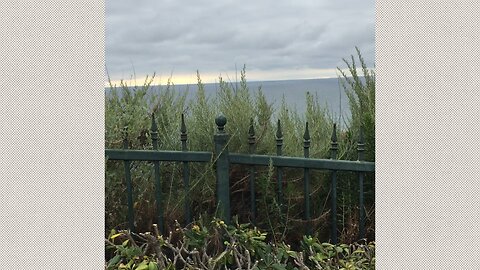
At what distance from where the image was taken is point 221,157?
2.99 m

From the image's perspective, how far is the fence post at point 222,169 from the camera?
2.95 m

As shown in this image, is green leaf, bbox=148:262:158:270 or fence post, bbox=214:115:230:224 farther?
fence post, bbox=214:115:230:224

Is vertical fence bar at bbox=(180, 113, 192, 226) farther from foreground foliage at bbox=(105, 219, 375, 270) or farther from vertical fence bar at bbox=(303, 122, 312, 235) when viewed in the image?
vertical fence bar at bbox=(303, 122, 312, 235)

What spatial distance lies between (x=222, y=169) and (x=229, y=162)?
0.20ft

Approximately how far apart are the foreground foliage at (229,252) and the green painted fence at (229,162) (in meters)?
0.21

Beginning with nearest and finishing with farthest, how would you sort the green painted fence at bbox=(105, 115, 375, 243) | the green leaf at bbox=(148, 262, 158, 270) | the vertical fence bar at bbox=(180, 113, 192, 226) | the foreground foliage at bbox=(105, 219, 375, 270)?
the green leaf at bbox=(148, 262, 158, 270), the foreground foliage at bbox=(105, 219, 375, 270), the green painted fence at bbox=(105, 115, 375, 243), the vertical fence bar at bbox=(180, 113, 192, 226)

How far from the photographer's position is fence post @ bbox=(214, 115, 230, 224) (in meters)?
2.95

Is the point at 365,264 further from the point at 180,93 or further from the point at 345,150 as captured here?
the point at 180,93

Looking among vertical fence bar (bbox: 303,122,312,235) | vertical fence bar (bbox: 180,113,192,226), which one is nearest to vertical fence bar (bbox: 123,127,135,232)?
vertical fence bar (bbox: 180,113,192,226)

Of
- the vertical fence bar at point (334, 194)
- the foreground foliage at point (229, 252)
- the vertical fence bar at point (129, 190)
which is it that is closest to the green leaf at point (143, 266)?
the foreground foliage at point (229, 252)

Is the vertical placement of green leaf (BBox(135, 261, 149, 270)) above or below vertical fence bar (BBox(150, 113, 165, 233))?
below

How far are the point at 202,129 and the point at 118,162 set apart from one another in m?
0.57

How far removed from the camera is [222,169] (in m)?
2.99

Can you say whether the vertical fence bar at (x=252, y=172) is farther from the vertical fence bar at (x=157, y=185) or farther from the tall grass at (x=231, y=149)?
the vertical fence bar at (x=157, y=185)
